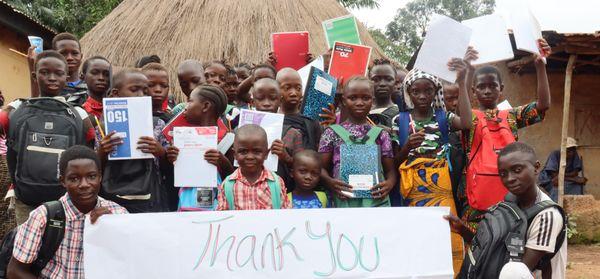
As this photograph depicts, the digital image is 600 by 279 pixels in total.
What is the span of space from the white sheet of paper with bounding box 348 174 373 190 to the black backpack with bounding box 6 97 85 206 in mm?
1640

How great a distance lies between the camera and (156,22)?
28.1 feet

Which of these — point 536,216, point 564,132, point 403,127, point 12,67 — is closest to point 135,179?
point 403,127

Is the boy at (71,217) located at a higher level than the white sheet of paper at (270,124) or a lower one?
lower

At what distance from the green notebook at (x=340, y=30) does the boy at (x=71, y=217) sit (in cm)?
299

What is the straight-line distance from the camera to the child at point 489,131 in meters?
3.66

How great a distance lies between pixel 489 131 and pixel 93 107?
266 cm

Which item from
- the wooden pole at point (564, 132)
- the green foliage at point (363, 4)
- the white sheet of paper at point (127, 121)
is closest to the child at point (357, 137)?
the white sheet of paper at point (127, 121)

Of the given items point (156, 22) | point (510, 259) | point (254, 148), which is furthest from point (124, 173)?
point (156, 22)

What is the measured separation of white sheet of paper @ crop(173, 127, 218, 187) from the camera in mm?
3465

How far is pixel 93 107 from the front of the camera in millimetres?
4129

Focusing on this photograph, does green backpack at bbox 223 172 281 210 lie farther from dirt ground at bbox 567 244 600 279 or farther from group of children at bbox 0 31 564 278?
dirt ground at bbox 567 244 600 279

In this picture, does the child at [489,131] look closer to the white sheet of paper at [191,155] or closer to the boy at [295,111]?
the boy at [295,111]

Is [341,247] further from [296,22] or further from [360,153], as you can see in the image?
[296,22]

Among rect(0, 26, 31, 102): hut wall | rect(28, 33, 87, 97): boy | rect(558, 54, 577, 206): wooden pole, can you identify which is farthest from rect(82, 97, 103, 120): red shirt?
rect(0, 26, 31, 102): hut wall
